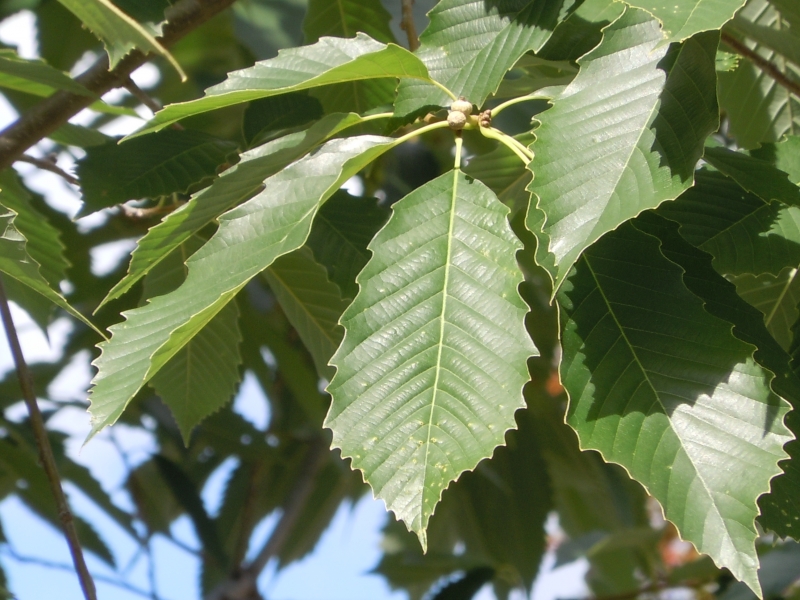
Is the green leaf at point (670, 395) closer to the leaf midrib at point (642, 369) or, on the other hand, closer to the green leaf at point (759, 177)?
the leaf midrib at point (642, 369)

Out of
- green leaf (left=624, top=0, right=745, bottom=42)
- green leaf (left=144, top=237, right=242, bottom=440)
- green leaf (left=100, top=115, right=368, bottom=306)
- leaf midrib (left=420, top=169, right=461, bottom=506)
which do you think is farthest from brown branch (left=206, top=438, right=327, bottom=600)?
green leaf (left=624, top=0, right=745, bottom=42)

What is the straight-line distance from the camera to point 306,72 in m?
0.71

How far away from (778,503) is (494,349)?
30cm

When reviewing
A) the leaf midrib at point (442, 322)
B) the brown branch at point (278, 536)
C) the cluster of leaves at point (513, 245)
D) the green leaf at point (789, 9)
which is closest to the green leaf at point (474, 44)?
the cluster of leaves at point (513, 245)

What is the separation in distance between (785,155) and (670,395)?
30cm

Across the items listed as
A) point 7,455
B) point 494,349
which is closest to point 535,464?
point 7,455

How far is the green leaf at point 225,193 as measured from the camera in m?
0.73

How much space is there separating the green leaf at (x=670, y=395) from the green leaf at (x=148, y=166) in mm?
507

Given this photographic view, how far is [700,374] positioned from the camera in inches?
25.1

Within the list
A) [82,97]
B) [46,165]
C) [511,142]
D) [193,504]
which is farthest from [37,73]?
[193,504]

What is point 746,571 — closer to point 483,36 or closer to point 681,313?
point 681,313

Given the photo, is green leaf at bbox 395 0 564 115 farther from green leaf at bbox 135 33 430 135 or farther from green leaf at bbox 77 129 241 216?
green leaf at bbox 77 129 241 216

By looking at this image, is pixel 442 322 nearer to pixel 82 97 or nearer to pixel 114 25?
pixel 114 25

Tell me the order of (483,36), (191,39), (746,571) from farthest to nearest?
(191,39) → (483,36) → (746,571)
